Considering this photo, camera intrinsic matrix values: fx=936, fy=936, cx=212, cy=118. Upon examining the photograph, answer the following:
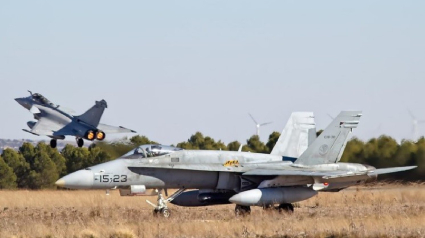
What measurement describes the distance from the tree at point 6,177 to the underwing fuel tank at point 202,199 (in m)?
24.1

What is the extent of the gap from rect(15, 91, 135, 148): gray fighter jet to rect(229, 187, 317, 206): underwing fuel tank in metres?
21.6

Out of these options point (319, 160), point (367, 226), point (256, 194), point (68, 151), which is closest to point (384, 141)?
point (319, 160)

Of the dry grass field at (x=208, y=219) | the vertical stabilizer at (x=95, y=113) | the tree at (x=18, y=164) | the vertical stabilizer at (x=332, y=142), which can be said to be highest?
the vertical stabilizer at (x=95, y=113)

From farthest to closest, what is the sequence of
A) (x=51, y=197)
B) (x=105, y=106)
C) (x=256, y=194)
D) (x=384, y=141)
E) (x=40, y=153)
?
1. (x=40, y=153)
2. (x=105, y=106)
3. (x=384, y=141)
4. (x=51, y=197)
5. (x=256, y=194)

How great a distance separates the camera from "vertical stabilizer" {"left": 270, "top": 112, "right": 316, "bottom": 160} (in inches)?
946

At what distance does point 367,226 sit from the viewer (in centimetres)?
1584

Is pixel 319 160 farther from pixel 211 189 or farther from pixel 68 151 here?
pixel 68 151

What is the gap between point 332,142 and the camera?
73.2 feet

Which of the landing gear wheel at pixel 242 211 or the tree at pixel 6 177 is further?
the tree at pixel 6 177

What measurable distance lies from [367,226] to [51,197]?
13.2 m

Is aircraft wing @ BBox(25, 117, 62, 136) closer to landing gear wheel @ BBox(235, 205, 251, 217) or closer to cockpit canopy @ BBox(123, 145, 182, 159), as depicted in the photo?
cockpit canopy @ BBox(123, 145, 182, 159)

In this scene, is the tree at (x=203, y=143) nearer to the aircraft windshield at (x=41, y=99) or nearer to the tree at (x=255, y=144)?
the tree at (x=255, y=144)

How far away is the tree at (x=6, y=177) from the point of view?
44.3 m

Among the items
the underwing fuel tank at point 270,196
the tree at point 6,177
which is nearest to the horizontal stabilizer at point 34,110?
the tree at point 6,177
